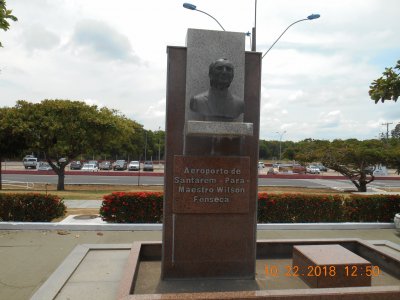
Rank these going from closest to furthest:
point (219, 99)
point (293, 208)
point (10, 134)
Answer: point (219, 99) → point (293, 208) → point (10, 134)

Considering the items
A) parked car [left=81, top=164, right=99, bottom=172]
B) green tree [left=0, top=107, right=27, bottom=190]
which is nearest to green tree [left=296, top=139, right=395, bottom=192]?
green tree [left=0, top=107, right=27, bottom=190]

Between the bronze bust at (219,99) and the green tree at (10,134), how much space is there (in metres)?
18.3

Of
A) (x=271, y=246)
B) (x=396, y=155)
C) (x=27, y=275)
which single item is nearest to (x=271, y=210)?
(x=271, y=246)

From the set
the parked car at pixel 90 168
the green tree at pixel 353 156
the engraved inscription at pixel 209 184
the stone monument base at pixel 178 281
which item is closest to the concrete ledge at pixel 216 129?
the engraved inscription at pixel 209 184

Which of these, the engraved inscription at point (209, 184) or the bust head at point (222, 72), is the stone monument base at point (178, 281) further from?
the bust head at point (222, 72)

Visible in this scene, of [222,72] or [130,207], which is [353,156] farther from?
[222,72]

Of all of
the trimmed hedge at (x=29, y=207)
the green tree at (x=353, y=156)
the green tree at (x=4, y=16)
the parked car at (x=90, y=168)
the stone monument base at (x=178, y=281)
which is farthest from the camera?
the parked car at (x=90, y=168)

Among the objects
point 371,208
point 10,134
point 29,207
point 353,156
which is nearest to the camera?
point 29,207

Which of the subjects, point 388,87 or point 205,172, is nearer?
point 205,172

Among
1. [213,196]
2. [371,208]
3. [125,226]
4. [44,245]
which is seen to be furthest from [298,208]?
[44,245]

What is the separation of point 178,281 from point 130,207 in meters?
4.83

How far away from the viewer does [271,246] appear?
7133 mm

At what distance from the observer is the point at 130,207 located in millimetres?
10203

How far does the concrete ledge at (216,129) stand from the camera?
510 centimetres
